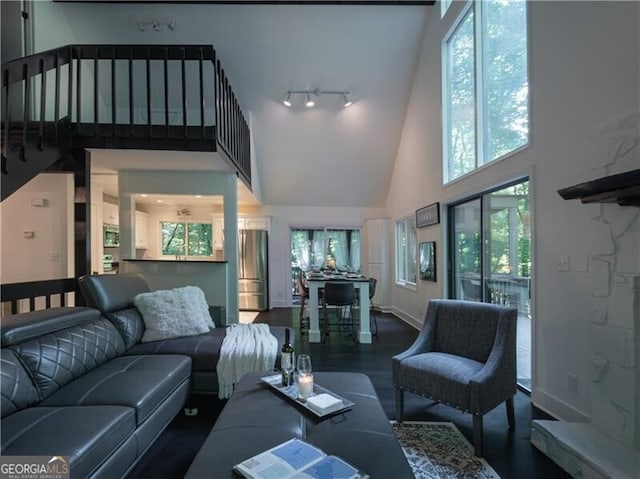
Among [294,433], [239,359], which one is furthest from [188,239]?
[294,433]

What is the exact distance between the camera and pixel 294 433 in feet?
5.08

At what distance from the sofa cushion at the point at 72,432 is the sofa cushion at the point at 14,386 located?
0.06m

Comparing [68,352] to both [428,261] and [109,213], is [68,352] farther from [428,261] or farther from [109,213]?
[109,213]

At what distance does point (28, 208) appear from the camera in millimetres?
4340

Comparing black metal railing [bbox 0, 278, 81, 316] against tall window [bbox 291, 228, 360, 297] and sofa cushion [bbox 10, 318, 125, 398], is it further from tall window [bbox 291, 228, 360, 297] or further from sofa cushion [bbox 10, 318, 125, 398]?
tall window [bbox 291, 228, 360, 297]

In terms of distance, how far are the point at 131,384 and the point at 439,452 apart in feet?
6.63

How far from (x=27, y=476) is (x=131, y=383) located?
0.71 m

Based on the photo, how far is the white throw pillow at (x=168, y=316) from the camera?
3.01 m

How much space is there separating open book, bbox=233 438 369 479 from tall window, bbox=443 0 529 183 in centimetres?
300

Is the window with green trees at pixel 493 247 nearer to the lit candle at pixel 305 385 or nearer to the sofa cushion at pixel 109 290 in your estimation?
the lit candle at pixel 305 385

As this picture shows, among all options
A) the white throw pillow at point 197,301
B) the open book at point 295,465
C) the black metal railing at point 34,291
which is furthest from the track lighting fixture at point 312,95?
the open book at point 295,465

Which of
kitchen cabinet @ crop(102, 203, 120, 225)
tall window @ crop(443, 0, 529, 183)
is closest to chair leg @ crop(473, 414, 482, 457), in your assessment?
tall window @ crop(443, 0, 529, 183)

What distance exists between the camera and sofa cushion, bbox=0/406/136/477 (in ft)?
4.62

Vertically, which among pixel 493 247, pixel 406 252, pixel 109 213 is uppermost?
pixel 109 213
